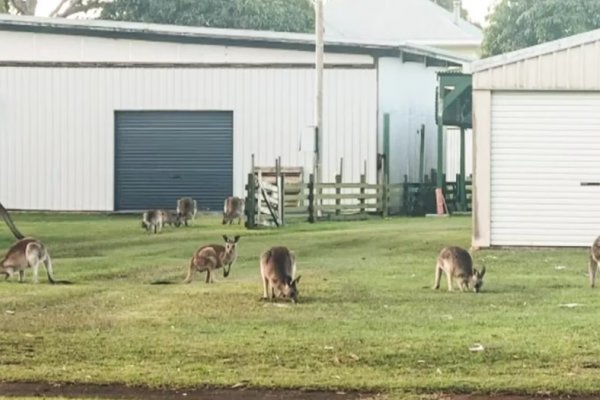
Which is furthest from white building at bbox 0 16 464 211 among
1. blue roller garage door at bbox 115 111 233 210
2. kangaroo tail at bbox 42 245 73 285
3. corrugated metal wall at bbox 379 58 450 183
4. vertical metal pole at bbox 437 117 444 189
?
kangaroo tail at bbox 42 245 73 285

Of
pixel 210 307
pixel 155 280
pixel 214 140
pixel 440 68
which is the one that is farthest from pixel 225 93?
pixel 210 307

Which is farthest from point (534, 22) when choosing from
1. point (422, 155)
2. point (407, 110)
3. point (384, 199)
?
point (384, 199)

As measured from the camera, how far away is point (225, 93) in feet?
162

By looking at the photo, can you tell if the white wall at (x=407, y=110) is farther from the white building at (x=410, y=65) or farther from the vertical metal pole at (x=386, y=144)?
the vertical metal pole at (x=386, y=144)

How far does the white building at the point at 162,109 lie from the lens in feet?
160

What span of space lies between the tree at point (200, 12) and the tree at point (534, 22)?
14.1 meters

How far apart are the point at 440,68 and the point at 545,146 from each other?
24190mm

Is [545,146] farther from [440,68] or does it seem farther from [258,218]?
[440,68]

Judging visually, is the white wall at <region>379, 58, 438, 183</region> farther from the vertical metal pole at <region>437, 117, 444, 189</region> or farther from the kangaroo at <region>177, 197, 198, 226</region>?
the kangaroo at <region>177, 197, 198, 226</region>

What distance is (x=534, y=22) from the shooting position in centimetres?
8262

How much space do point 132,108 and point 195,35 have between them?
9.56ft

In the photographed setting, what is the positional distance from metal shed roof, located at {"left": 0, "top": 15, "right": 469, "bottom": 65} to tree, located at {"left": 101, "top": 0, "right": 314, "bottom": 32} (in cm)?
2235

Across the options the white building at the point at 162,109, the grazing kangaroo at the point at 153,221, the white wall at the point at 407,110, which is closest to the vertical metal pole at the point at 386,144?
the white wall at the point at 407,110

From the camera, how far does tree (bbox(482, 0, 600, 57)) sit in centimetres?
8112
